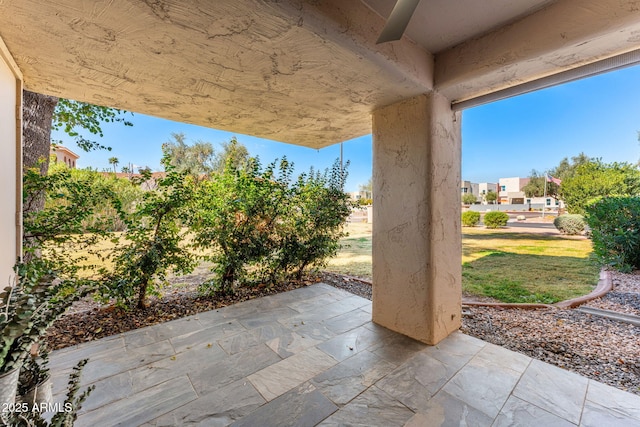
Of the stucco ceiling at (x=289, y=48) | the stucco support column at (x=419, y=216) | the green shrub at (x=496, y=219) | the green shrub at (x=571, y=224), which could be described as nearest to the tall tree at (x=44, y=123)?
the stucco ceiling at (x=289, y=48)

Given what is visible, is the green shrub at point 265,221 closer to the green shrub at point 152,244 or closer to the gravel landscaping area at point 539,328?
the green shrub at point 152,244

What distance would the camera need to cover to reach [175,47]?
1336mm

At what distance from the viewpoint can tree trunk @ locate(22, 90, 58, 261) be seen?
7.54 feet

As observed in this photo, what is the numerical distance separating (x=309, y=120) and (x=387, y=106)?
78 centimetres

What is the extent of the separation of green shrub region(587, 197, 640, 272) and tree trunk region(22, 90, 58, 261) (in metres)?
7.80

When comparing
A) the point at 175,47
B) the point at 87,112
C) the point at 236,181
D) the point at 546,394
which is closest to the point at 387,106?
the point at 175,47

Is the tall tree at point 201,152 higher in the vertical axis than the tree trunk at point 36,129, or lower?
higher

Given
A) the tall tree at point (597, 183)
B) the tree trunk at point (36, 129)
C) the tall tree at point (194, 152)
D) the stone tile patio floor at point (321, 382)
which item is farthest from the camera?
the tall tree at point (194, 152)

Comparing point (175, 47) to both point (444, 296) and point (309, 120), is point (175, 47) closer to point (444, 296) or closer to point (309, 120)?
point (309, 120)

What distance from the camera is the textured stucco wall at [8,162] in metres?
1.44

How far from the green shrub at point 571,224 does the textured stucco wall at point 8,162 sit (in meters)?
12.8

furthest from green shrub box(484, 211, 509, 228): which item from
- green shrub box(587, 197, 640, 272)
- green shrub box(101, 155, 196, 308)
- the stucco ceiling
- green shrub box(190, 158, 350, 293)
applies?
green shrub box(101, 155, 196, 308)

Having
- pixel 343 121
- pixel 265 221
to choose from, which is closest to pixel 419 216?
pixel 343 121

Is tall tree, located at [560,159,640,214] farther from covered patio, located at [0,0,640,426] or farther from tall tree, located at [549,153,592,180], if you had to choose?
covered patio, located at [0,0,640,426]
